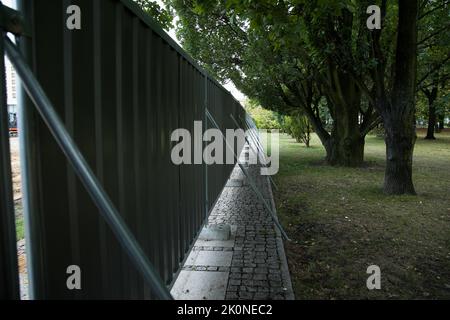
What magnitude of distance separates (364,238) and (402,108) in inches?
158

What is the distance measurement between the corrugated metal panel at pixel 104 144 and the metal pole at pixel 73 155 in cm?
18

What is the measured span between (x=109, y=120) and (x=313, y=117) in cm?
1524

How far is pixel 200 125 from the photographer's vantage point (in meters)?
4.51

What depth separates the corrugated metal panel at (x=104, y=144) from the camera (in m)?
1.49

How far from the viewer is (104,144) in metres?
1.92

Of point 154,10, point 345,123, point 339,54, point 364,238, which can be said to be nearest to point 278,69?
point 345,123

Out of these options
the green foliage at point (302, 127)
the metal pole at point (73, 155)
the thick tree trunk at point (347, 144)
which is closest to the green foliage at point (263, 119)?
the green foliage at point (302, 127)

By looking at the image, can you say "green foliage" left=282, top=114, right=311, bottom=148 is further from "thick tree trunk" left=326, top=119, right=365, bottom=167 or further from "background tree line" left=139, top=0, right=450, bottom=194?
"thick tree trunk" left=326, top=119, right=365, bottom=167

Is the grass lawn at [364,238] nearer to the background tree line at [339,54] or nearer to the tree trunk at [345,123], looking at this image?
the background tree line at [339,54]

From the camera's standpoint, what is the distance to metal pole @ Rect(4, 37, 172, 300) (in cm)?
126

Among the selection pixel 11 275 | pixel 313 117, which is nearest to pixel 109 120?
pixel 11 275

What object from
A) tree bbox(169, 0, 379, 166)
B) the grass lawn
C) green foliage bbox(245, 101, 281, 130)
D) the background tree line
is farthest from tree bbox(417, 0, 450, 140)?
green foliage bbox(245, 101, 281, 130)

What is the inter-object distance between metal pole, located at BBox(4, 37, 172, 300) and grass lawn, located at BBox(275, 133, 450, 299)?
9.49 ft
